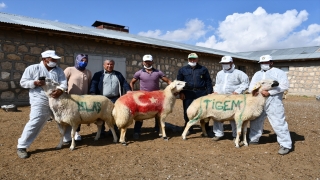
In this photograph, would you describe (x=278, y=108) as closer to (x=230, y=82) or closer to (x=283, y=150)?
(x=283, y=150)

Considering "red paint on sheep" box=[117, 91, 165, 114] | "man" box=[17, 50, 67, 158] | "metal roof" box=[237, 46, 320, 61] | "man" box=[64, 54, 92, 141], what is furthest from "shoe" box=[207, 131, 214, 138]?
"metal roof" box=[237, 46, 320, 61]

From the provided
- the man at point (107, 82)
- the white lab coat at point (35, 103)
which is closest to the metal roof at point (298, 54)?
the man at point (107, 82)

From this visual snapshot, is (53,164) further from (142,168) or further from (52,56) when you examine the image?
(52,56)

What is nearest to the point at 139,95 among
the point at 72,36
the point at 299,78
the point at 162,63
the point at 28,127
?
the point at 28,127

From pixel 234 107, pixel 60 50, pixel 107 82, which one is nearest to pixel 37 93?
pixel 107 82

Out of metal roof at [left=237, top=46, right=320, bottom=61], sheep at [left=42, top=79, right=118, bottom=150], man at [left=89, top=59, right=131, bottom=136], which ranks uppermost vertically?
metal roof at [left=237, top=46, right=320, bottom=61]

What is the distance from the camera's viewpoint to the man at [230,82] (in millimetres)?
5715

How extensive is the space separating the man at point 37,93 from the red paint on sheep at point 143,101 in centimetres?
129

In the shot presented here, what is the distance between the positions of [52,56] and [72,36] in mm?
6098

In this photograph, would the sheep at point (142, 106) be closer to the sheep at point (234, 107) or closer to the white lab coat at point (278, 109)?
the sheep at point (234, 107)

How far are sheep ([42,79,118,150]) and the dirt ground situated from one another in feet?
1.71

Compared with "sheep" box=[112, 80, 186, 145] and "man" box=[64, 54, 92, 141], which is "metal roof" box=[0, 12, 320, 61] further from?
"sheep" box=[112, 80, 186, 145]

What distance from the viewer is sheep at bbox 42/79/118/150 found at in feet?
15.4

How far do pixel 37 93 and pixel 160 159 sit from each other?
248 centimetres
